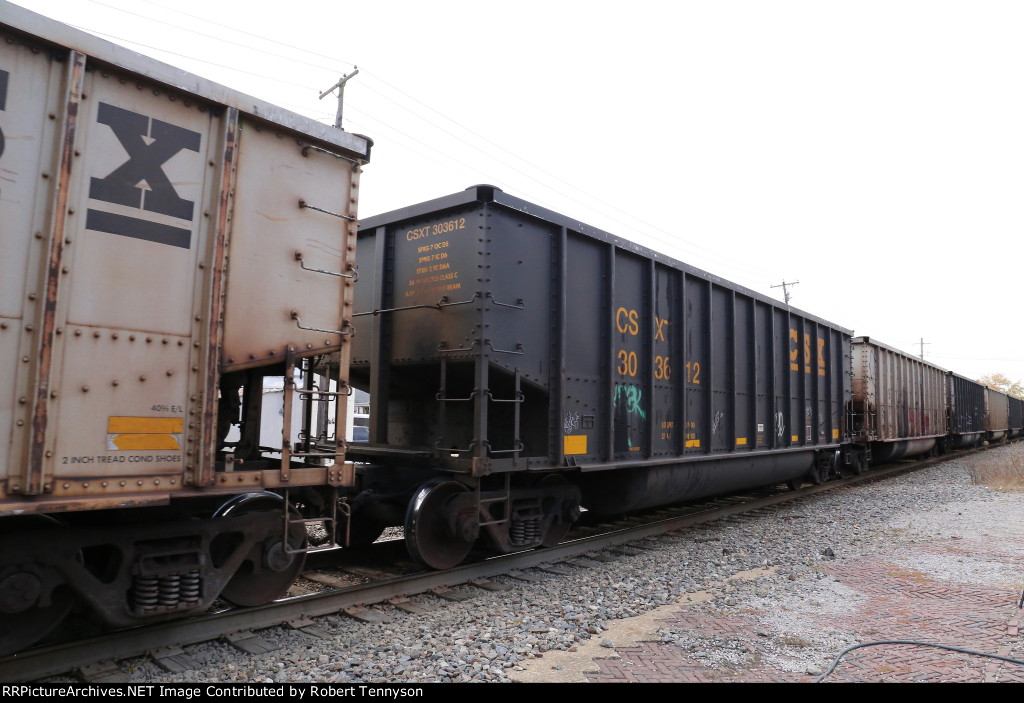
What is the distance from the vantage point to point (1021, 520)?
10.2 m

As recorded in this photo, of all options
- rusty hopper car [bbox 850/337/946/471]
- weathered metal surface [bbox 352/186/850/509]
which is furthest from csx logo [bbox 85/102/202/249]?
rusty hopper car [bbox 850/337/946/471]

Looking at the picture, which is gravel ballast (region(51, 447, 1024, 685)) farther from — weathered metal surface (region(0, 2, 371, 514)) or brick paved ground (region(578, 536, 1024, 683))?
weathered metal surface (region(0, 2, 371, 514))

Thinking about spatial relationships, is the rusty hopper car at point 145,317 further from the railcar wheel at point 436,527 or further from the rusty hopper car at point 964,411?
the rusty hopper car at point 964,411

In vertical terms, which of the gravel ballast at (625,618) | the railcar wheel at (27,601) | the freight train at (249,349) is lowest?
the gravel ballast at (625,618)

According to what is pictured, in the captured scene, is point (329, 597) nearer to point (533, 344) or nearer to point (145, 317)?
point (145, 317)

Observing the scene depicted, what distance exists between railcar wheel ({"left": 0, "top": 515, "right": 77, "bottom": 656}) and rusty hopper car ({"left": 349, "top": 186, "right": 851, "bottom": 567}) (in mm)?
2675

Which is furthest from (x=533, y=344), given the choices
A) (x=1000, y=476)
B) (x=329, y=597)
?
(x=1000, y=476)

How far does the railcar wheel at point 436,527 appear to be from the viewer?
580cm

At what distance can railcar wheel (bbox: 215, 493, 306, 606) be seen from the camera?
14.7 ft

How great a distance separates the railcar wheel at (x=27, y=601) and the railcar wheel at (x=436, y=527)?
8.69ft

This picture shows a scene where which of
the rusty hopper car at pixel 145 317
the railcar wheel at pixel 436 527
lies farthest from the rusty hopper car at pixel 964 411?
the rusty hopper car at pixel 145 317
